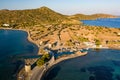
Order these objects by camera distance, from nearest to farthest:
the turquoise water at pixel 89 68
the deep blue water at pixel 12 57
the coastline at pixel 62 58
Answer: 1. the deep blue water at pixel 12 57
2. the turquoise water at pixel 89 68
3. the coastline at pixel 62 58

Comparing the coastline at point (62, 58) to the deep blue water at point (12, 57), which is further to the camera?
the coastline at point (62, 58)

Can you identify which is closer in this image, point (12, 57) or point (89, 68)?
point (89, 68)

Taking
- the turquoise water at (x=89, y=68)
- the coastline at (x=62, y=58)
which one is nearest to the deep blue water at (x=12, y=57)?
the coastline at (x=62, y=58)

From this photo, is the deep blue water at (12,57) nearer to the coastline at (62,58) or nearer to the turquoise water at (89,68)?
the coastline at (62,58)

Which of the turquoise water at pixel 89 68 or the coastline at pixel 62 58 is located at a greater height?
the coastline at pixel 62 58

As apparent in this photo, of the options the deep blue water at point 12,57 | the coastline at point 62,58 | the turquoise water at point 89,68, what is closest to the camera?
the deep blue water at point 12,57

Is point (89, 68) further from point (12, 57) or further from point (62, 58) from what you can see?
point (12, 57)

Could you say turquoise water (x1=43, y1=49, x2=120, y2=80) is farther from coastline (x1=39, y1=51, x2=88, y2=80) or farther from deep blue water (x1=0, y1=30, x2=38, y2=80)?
deep blue water (x1=0, y1=30, x2=38, y2=80)

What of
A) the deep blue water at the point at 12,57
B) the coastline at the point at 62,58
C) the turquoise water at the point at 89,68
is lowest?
the turquoise water at the point at 89,68

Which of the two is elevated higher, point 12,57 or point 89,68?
point 12,57

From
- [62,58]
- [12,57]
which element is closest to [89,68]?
[62,58]
